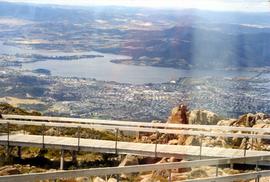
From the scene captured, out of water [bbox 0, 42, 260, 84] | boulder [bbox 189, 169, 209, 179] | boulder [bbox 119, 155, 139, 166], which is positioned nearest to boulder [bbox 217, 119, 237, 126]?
boulder [bbox 119, 155, 139, 166]

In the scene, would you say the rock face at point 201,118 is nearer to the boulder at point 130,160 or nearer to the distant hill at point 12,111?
the boulder at point 130,160

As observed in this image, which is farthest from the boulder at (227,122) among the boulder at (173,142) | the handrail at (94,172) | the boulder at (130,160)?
the handrail at (94,172)

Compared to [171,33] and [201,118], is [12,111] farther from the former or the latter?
[171,33]

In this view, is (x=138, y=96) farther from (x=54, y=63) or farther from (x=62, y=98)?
(x=54, y=63)

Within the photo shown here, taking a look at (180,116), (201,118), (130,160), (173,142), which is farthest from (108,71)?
(130,160)

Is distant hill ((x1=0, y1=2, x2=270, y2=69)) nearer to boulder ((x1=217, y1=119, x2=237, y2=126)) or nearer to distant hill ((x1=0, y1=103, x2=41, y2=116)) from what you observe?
distant hill ((x1=0, y1=103, x2=41, y2=116))

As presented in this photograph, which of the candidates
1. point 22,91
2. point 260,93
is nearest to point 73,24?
point 22,91
